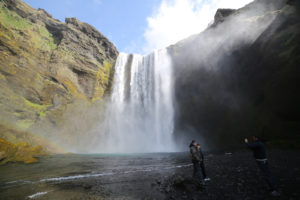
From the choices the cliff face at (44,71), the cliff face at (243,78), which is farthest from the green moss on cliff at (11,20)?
the cliff face at (243,78)

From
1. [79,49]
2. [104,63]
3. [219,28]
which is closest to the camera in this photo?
[219,28]

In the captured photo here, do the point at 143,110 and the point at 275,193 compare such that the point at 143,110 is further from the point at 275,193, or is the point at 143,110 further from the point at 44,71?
the point at 275,193

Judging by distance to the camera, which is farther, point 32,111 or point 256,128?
point 32,111

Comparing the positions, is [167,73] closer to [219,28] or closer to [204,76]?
[204,76]

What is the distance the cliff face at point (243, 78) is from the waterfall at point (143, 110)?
2.92 metres

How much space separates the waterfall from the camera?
107ft

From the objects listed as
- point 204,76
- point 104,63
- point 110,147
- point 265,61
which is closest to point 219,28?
point 204,76

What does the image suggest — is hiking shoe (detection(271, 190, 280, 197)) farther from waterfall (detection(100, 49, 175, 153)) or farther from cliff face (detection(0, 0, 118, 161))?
waterfall (detection(100, 49, 175, 153))

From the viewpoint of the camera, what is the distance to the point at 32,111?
23.0 m

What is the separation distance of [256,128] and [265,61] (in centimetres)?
838

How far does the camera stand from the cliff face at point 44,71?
21.9 m

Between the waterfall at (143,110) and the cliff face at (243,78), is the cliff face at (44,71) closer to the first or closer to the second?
the waterfall at (143,110)

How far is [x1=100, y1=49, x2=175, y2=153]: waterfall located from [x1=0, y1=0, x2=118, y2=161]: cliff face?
4.42 metres

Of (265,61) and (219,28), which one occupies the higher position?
(219,28)
